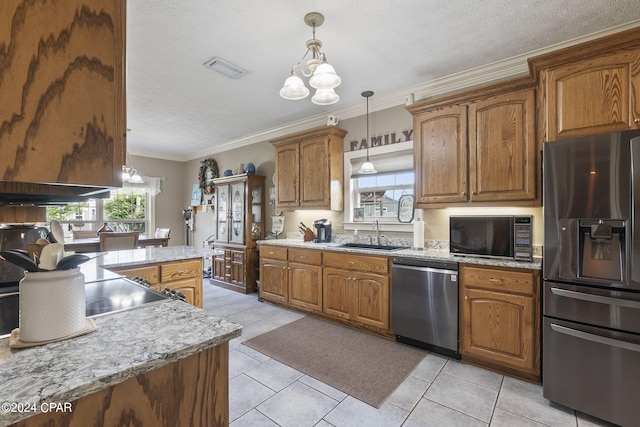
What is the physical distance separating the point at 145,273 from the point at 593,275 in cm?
312

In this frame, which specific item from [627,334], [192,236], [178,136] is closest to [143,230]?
[192,236]

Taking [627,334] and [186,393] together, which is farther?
[627,334]

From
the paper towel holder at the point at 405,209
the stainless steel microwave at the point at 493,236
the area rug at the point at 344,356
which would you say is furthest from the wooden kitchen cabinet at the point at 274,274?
the stainless steel microwave at the point at 493,236

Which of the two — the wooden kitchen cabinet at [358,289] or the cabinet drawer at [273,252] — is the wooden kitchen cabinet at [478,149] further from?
the cabinet drawer at [273,252]

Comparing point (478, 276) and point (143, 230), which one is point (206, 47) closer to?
point (478, 276)

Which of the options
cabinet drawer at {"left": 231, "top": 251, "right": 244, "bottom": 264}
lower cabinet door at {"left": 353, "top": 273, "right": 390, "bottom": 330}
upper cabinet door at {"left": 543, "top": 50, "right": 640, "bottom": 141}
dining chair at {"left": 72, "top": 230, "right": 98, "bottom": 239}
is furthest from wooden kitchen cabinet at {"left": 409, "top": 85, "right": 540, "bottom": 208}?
dining chair at {"left": 72, "top": 230, "right": 98, "bottom": 239}

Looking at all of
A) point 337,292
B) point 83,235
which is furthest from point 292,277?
point 83,235

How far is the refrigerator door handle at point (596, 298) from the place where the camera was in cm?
175

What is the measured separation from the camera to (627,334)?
69.1 inches

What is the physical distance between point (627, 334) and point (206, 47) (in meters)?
3.60

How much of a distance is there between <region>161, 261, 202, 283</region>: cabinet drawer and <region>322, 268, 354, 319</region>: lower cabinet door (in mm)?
1423

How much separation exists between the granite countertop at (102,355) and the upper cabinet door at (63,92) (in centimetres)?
46

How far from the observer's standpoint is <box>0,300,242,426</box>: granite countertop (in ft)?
2.16

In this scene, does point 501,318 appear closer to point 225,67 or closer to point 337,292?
point 337,292
